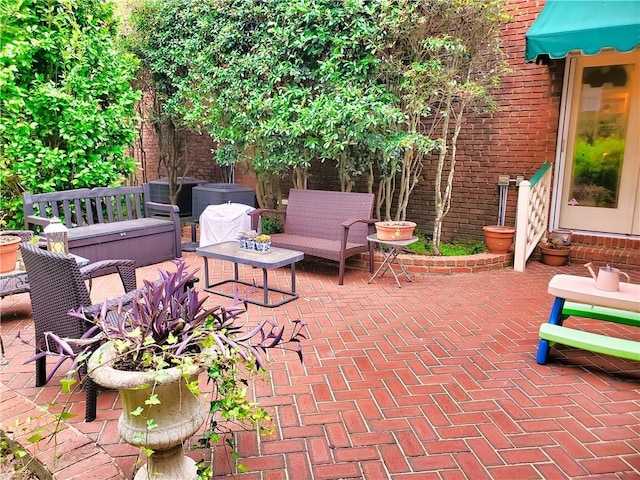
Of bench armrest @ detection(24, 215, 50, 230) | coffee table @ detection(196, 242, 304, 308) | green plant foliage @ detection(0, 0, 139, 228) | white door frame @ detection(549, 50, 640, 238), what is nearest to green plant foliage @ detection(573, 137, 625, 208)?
white door frame @ detection(549, 50, 640, 238)

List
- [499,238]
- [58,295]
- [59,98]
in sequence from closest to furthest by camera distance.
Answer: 1. [58,295]
2. [59,98]
3. [499,238]

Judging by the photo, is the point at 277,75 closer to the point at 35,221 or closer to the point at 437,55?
the point at 437,55

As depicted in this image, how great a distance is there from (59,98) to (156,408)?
478 centimetres

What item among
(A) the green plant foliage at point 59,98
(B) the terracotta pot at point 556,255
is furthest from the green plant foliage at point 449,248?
(A) the green plant foliage at point 59,98

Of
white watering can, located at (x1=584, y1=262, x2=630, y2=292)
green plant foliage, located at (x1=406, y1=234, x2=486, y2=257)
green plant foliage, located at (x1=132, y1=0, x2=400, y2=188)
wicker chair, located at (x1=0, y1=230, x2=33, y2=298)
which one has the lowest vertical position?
green plant foliage, located at (x1=406, y1=234, x2=486, y2=257)

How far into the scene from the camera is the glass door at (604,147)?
610 cm

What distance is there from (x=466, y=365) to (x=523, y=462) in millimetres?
1036

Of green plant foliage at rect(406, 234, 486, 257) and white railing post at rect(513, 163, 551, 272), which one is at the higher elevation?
white railing post at rect(513, 163, 551, 272)

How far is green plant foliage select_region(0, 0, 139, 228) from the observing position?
5043 mm

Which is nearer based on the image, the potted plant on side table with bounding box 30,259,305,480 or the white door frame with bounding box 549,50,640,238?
the potted plant on side table with bounding box 30,259,305,480

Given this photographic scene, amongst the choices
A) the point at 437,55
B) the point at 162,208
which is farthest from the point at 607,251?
the point at 162,208

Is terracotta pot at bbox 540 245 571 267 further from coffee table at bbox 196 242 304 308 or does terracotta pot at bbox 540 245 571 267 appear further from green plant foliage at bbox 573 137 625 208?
coffee table at bbox 196 242 304 308

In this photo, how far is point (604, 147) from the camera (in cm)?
630

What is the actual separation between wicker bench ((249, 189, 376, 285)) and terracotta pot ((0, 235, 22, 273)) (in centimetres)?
265
